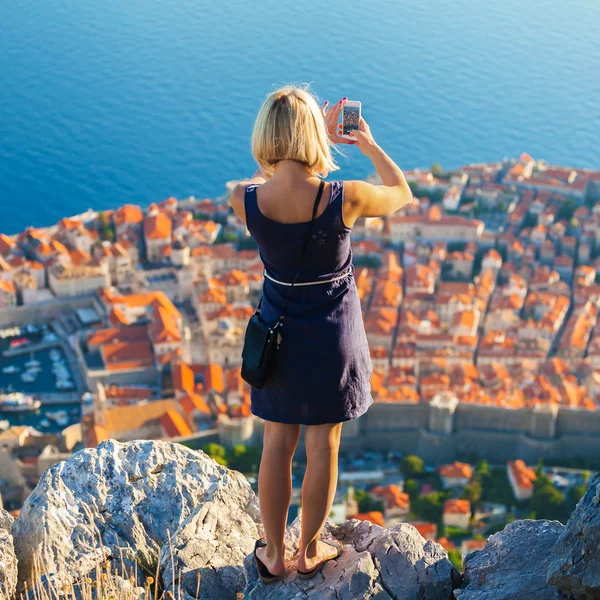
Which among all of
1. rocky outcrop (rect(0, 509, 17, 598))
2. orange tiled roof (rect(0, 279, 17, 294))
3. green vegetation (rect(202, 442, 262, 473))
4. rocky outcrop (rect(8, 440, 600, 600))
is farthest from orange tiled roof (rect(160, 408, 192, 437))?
rocky outcrop (rect(0, 509, 17, 598))

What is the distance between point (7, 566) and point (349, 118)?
1.24 m

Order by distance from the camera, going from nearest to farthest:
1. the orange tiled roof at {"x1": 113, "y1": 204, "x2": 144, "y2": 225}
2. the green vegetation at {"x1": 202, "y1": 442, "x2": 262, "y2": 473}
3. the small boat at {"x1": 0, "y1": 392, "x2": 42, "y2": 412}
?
the green vegetation at {"x1": 202, "y1": 442, "x2": 262, "y2": 473}
the small boat at {"x1": 0, "y1": 392, "x2": 42, "y2": 412}
the orange tiled roof at {"x1": 113, "y1": 204, "x2": 144, "y2": 225}

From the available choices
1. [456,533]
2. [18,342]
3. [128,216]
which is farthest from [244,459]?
[128,216]

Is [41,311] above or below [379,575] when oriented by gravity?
below

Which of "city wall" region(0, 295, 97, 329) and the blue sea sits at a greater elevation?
the blue sea

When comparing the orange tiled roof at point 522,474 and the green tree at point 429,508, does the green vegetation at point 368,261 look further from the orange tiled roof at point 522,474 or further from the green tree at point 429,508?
the green tree at point 429,508

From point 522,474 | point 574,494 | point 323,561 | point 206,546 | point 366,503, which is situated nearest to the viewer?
point 323,561

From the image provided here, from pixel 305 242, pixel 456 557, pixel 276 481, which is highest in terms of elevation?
pixel 305 242

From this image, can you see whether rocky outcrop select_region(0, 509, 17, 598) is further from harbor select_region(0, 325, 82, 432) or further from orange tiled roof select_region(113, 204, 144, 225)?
orange tiled roof select_region(113, 204, 144, 225)

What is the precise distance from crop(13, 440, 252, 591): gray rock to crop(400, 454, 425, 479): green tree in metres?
9.64

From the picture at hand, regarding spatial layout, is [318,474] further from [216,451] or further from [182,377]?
[182,377]

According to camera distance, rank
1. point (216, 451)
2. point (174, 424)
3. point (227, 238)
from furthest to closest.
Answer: point (227, 238) < point (174, 424) < point (216, 451)

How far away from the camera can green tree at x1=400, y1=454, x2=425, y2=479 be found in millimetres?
12188

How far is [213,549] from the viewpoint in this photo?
2.41 metres
